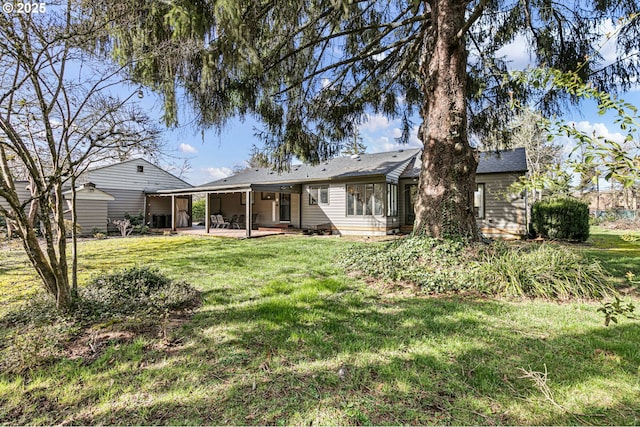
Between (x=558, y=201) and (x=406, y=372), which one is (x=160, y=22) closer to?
(x=406, y=372)

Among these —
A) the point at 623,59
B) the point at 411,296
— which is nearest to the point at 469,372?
the point at 411,296

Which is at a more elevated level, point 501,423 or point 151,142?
point 151,142

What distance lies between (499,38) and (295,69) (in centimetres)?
471

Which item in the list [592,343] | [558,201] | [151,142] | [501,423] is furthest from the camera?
[558,201]

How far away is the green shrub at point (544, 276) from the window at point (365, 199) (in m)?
8.26

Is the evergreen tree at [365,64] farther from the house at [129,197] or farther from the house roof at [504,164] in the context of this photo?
the house at [129,197]

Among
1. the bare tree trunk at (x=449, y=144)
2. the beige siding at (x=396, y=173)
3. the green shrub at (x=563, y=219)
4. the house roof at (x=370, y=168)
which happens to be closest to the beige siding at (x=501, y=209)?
the house roof at (x=370, y=168)

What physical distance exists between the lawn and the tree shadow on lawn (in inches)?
0.4

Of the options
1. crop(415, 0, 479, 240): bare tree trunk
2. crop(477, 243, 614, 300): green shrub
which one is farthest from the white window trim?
crop(477, 243, 614, 300): green shrub

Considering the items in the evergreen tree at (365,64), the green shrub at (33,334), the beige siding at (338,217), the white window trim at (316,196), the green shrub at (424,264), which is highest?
the evergreen tree at (365,64)

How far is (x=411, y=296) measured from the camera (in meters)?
4.30

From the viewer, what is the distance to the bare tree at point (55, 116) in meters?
2.94

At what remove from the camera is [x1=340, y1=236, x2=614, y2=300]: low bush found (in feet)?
14.0

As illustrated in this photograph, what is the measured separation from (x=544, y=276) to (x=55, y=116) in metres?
6.97
